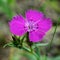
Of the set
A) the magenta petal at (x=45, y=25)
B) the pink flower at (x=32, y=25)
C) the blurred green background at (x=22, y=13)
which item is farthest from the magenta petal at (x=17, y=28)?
the blurred green background at (x=22, y=13)

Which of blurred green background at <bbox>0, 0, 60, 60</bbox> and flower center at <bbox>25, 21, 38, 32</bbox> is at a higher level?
flower center at <bbox>25, 21, 38, 32</bbox>

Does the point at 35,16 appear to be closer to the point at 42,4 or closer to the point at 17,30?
the point at 17,30

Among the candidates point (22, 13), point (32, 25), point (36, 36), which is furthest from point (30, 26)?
point (22, 13)

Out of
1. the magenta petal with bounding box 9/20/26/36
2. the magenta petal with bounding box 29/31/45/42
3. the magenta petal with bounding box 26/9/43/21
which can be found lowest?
the magenta petal with bounding box 29/31/45/42

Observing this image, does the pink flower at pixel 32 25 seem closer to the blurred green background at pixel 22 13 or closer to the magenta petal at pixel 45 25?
the magenta petal at pixel 45 25

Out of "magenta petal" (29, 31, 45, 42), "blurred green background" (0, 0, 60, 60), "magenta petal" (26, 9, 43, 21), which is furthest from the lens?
"blurred green background" (0, 0, 60, 60)

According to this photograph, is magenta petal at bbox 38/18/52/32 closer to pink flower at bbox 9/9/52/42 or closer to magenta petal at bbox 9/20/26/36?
pink flower at bbox 9/9/52/42

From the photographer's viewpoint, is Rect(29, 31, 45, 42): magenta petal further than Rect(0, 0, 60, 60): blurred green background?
No

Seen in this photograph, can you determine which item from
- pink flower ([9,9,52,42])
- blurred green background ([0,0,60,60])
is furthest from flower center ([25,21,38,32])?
blurred green background ([0,0,60,60])
